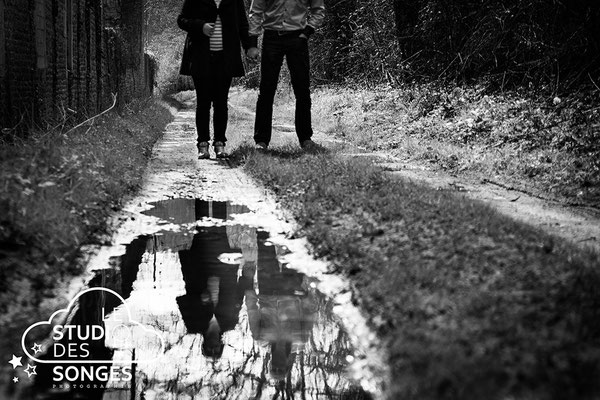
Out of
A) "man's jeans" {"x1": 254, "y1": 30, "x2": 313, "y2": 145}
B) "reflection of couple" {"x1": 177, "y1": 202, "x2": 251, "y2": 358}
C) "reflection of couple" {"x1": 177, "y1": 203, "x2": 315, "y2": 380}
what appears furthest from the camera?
"man's jeans" {"x1": 254, "y1": 30, "x2": 313, "y2": 145}

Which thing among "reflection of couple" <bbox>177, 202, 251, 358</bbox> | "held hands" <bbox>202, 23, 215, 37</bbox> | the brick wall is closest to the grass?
"reflection of couple" <bbox>177, 202, 251, 358</bbox>

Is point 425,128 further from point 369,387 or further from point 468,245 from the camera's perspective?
point 369,387

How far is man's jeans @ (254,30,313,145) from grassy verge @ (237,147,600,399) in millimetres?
3391

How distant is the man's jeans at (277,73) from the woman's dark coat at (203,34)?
34 centimetres

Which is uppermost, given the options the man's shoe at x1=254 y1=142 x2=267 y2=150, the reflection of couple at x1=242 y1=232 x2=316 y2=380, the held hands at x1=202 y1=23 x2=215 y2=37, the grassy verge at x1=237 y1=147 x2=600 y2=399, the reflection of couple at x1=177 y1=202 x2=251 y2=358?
the held hands at x1=202 y1=23 x2=215 y2=37

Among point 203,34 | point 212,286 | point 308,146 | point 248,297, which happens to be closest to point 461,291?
point 248,297

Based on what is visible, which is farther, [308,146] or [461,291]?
[308,146]

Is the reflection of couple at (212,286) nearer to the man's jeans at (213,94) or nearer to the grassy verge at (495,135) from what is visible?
the grassy verge at (495,135)

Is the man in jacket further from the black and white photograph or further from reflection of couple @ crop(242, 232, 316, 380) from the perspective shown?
reflection of couple @ crop(242, 232, 316, 380)

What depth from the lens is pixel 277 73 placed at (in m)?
8.86

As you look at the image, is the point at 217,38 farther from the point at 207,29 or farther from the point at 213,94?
the point at 213,94

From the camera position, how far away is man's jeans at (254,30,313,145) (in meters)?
8.82

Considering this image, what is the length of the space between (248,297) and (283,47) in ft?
17.9

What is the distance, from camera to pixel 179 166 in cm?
803
